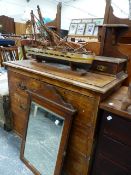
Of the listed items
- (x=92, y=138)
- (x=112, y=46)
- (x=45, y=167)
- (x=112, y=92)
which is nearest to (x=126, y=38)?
(x=112, y=46)

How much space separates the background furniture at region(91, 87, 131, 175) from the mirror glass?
0.28 m

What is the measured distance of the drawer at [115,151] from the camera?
2.95 ft

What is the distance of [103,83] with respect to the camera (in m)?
0.98

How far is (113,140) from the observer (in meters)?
0.94

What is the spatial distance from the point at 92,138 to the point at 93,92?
0.27 metres

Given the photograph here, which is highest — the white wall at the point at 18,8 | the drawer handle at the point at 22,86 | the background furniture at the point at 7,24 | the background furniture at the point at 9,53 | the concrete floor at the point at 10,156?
the white wall at the point at 18,8

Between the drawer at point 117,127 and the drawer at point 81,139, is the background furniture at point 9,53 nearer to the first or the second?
the drawer at point 81,139

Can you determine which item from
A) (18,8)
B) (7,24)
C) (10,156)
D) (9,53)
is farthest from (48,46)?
(18,8)

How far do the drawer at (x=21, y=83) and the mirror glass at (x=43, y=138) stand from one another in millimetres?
137

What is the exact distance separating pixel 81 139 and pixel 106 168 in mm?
222

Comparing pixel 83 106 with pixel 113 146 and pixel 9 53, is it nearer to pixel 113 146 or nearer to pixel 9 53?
pixel 113 146

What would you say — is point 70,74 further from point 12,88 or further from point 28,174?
point 28,174

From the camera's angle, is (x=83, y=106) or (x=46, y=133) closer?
(x=83, y=106)

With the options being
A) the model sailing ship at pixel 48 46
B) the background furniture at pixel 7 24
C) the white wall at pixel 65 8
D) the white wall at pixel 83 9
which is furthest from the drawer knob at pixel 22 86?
the white wall at pixel 83 9
